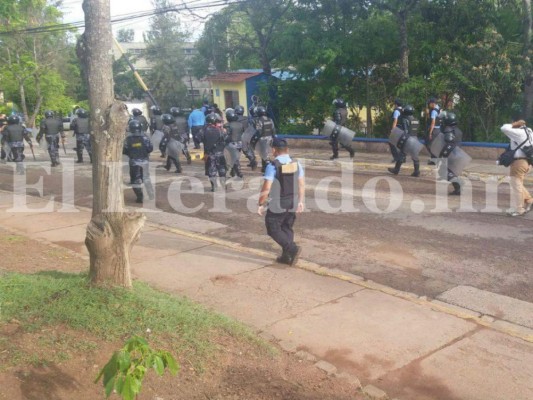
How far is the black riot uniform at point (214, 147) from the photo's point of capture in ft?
43.3

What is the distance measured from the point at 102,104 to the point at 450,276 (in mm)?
4714

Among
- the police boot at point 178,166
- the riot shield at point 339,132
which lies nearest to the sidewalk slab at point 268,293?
the police boot at point 178,166

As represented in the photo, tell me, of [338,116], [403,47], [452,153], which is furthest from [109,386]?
[403,47]

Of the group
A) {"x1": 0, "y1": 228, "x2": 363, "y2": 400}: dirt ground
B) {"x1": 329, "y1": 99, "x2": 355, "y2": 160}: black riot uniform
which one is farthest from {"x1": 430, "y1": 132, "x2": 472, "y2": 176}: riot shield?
{"x1": 0, "y1": 228, "x2": 363, "y2": 400}: dirt ground

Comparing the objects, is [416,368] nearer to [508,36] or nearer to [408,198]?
[408,198]

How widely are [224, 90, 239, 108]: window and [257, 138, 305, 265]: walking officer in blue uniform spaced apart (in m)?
20.4

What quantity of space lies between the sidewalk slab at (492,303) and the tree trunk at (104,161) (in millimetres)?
A: 3646

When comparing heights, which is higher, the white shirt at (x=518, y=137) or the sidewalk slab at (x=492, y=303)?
the white shirt at (x=518, y=137)

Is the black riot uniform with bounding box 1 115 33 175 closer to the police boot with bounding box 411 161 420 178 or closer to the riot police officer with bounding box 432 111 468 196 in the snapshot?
the police boot with bounding box 411 161 420 178

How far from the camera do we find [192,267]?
7.92 metres

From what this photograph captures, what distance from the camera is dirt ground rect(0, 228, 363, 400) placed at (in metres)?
4.27

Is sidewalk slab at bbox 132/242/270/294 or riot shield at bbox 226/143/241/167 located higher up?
riot shield at bbox 226/143/241/167

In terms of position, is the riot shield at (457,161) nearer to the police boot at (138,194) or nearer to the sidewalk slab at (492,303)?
the sidewalk slab at (492,303)

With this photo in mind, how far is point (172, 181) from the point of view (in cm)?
1561
